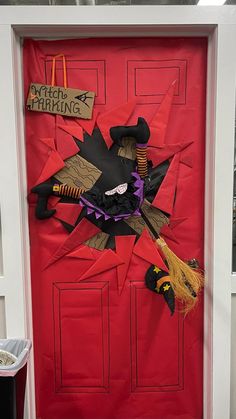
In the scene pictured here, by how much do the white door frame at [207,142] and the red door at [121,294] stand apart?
0.05 meters

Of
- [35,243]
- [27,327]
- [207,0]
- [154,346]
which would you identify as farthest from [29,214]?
[207,0]

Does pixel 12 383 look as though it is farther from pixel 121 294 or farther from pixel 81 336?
pixel 121 294

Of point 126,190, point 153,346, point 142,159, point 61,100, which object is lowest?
point 153,346

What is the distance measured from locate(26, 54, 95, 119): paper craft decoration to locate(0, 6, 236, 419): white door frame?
0.06 m

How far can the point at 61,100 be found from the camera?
4.66ft

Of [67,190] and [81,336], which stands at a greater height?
[67,190]

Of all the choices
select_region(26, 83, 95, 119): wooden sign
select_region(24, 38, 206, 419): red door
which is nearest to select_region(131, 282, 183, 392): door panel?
select_region(24, 38, 206, 419): red door

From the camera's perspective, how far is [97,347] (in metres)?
1.54

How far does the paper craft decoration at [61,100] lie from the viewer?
1414 millimetres

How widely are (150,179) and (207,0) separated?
2.42 feet

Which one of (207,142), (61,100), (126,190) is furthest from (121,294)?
(61,100)

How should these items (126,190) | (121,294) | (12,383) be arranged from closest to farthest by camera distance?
(12,383) < (126,190) < (121,294)

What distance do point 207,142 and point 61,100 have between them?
647mm

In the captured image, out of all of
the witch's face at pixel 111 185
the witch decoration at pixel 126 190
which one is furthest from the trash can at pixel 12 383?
the witch's face at pixel 111 185
